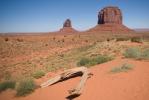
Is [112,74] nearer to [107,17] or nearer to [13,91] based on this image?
[13,91]

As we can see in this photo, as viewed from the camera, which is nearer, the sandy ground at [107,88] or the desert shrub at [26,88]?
the sandy ground at [107,88]

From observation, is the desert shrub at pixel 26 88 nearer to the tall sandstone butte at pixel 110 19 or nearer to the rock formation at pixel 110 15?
the tall sandstone butte at pixel 110 19

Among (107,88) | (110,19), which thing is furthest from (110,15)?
(107,88)

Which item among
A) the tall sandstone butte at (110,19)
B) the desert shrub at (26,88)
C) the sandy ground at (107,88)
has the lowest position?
the desert shrub at (26,88)

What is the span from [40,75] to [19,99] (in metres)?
4.31

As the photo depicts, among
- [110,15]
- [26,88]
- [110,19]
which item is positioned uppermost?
[110,15]

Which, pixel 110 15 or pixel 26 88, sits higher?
pixel 110 15

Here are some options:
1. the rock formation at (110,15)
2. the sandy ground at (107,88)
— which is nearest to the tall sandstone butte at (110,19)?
the rock formation at (110,15)

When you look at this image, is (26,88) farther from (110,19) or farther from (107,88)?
(110,19)

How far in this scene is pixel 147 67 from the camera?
9.45 m

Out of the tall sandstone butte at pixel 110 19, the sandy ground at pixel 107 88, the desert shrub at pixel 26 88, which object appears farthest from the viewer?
the tall sandstone butte at pixel 110 19

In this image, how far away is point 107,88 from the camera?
7957 millimetres

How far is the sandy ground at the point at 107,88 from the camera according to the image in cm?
713

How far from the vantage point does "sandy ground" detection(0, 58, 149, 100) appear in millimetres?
7133
